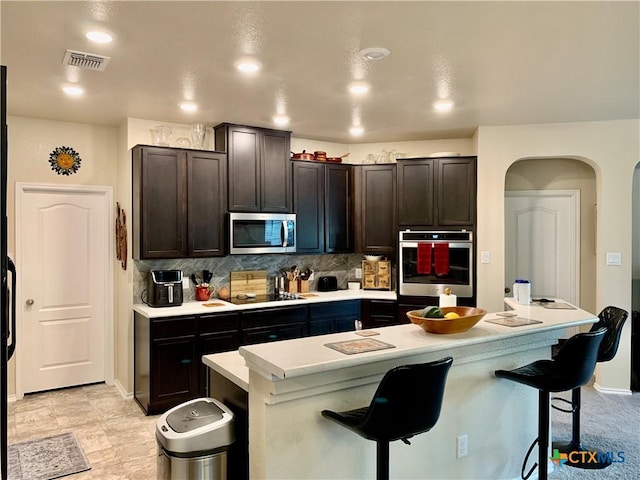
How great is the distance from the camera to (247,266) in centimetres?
532

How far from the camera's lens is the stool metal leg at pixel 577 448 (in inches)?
128

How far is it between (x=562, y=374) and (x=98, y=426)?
3.53 m

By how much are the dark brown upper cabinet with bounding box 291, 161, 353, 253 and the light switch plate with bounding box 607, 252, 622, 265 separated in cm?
268

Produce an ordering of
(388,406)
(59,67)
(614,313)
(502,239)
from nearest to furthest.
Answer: (388,406) → (59,67) → (614,313) → (502,239)

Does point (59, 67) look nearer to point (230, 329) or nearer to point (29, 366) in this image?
point (230, 329)

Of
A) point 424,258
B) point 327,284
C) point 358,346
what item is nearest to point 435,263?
point 424,258

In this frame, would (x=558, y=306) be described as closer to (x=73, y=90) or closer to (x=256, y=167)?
(x=256, y=167)

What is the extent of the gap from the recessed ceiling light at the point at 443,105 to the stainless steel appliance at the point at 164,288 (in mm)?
2828

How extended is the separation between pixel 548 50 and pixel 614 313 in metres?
1.97

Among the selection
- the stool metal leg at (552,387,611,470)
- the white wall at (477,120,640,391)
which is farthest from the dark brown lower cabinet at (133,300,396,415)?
the stool metal leg at (552,387,611,470)

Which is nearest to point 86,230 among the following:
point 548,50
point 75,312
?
point 75,312

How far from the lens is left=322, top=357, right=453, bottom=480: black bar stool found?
1905mm

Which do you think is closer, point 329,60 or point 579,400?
point 329,60

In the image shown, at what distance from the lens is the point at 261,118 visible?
4.62 meters
